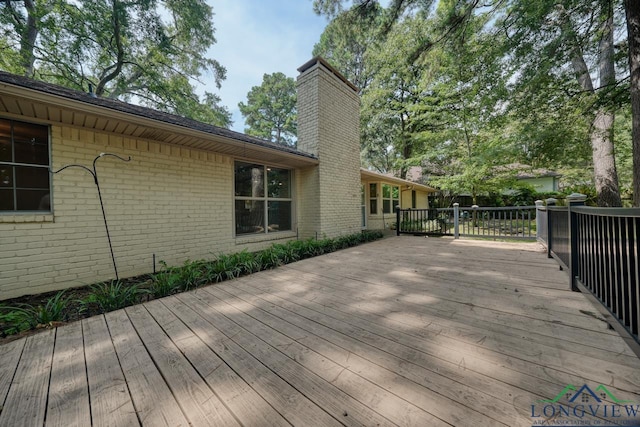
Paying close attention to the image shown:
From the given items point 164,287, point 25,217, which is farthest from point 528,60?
point 25,217

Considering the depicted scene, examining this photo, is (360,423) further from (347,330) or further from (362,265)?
(362,265)

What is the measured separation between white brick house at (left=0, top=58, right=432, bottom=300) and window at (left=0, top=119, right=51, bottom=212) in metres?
0.01

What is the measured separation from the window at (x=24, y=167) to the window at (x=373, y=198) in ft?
32.8

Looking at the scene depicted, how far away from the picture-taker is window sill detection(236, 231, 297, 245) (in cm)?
529

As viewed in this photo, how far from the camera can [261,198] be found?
5730mm

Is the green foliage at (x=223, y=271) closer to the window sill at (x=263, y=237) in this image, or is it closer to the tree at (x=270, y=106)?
the window sill at (x=263, y=237)

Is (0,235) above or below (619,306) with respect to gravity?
above

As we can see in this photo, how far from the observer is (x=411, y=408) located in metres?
1.15

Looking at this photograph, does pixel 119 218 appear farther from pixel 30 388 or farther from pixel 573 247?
pixel 573 247

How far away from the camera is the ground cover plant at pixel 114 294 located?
2240 mm

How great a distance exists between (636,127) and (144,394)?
7427mm

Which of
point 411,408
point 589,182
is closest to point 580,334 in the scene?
point 411,408

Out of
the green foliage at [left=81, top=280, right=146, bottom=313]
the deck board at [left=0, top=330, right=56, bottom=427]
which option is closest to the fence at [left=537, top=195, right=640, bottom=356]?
the deck board at [left=0, top=330, right=56, bottom=427]

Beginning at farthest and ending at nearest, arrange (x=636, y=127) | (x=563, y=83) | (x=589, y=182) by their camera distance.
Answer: (x=589, y=182) → (x=563, y=83) → (x=636, y=127)
